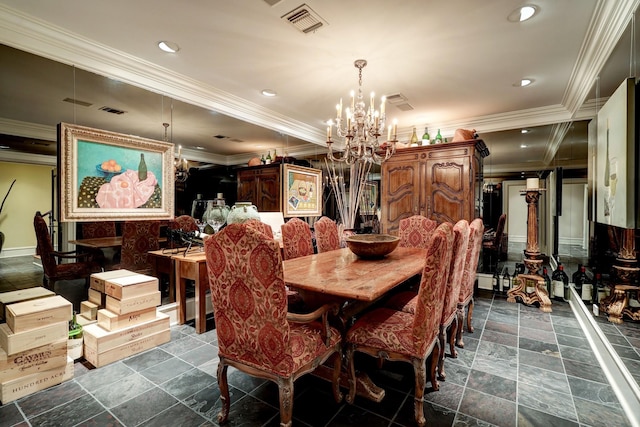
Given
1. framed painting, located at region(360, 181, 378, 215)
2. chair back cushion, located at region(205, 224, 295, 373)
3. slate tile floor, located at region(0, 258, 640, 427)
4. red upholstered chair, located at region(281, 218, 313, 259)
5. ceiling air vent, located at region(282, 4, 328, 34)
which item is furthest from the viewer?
framed painting, located at region(360, 181, 378, 215)

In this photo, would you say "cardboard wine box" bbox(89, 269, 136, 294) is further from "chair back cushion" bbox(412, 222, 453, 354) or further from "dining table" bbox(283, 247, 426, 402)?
"chair back cushion" bbox(412, 222, 453, 354)

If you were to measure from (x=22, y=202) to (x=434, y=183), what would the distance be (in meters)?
4.06

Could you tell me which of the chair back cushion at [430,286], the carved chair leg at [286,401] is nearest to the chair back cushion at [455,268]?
the chair back cushion at [430,286]

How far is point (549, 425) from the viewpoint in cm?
157

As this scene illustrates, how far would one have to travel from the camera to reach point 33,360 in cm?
189

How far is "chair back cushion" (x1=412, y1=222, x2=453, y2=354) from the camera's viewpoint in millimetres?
1480

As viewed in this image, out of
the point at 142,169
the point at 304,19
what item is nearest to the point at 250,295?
the point at 304,19

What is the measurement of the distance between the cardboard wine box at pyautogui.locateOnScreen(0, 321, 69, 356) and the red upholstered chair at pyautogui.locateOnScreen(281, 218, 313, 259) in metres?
1.71

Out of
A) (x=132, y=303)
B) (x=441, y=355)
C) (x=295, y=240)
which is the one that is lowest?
(x=441, y=355)

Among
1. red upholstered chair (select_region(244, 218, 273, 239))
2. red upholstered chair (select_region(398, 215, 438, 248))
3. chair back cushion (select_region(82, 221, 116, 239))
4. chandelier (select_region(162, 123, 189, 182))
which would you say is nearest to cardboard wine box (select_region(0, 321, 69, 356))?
chair back cushion (select_region(82, 221, 116, 239))

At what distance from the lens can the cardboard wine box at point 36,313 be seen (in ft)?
A: 6.11

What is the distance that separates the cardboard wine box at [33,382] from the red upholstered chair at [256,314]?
50.6 inches

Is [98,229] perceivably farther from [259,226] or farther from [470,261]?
[470,261]

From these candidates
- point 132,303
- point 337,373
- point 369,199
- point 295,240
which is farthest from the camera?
point 369,199
